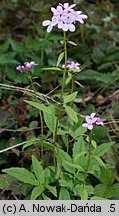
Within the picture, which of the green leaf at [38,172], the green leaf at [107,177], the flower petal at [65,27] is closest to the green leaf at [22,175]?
the green leaf at [38,172]

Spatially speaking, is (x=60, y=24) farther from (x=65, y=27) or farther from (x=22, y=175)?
(x=22, y=175)

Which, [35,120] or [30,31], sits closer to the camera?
[35,120]

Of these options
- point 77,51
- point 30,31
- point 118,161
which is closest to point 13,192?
point 118,161

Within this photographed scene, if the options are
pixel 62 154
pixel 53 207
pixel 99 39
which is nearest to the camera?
pixel 53 207

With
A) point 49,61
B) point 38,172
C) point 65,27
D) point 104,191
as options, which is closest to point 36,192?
point 38,172

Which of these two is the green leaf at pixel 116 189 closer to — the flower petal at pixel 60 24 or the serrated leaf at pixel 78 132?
the serrated leaf at pixel 78 132

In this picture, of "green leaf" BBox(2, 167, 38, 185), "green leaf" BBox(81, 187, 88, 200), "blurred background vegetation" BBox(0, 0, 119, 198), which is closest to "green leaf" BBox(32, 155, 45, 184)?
"green leaf" BBox(2, 167, 38, 185)

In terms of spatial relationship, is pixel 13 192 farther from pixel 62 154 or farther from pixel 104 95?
pixel 104 95

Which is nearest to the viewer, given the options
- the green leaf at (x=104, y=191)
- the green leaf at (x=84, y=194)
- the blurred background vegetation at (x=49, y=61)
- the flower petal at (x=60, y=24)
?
the flower petal at (x=60, y=24)
